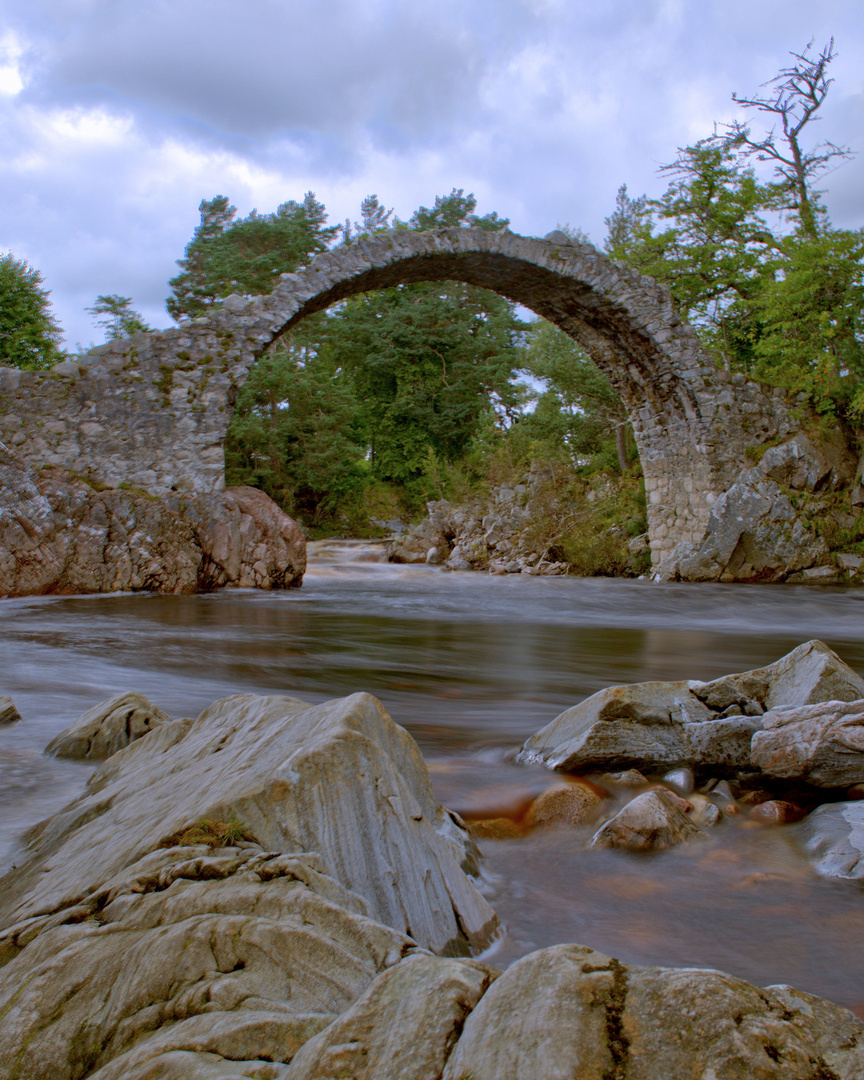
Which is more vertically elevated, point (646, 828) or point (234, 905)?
point (234, 905)

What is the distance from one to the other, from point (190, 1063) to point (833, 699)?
107 inches

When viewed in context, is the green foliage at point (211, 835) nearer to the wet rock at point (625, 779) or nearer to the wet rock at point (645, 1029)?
the wet rock at point (645, 1029)

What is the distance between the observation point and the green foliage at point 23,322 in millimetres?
18328

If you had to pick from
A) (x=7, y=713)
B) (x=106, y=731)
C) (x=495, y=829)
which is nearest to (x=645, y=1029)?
(x=495, y=829)

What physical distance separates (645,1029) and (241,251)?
29258mm

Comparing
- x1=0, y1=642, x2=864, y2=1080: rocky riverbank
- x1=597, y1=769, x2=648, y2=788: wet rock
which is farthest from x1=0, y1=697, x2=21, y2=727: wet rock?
x1=597, y1=769, x2=648, y2=788: wet rock

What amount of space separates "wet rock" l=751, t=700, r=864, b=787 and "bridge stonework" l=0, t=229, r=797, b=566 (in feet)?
30.4

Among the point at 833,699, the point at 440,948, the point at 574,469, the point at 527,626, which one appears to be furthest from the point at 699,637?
the point at 574,469

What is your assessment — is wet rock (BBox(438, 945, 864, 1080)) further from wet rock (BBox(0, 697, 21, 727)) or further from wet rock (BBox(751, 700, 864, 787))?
wet rock (BBox(0, 697, 21, 727))

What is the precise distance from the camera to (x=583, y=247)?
479 inches

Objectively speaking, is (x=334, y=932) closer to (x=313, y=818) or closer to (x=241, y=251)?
(x=313, y=818)

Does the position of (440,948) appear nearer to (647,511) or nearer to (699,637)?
(699,637)

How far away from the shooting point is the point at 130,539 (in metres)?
9.38

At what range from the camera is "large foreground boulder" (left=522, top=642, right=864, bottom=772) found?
2695 millimetres
